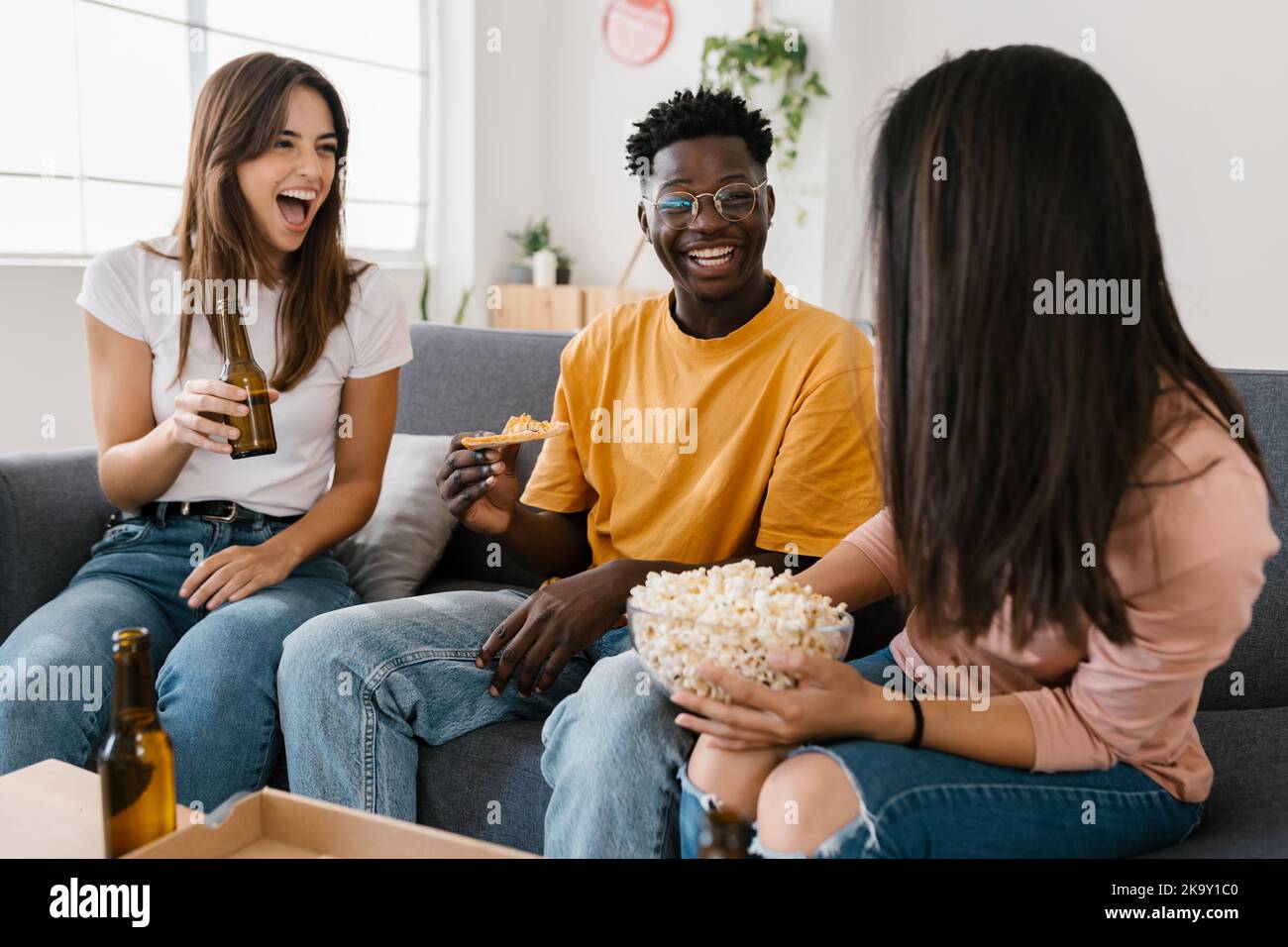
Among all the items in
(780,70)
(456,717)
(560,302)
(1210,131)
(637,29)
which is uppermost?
(637,29)

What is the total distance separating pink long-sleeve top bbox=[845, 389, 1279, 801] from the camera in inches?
39.6

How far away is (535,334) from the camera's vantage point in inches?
90.5

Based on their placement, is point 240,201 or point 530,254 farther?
point 530,254

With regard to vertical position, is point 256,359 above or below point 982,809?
above

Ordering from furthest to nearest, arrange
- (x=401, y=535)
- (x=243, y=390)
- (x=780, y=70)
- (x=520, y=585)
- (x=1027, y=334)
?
(x=780, y=70) < (x=520, y=585) < (x=401, y=535) < (x=243, y=390) < (x=1027, y=334)

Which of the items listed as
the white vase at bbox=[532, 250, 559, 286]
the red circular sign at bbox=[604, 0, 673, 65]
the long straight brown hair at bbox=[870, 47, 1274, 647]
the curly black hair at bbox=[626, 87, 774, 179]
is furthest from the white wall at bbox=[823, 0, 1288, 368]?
the long straight brown hair at bbox=[870, 47, 1274, 647]

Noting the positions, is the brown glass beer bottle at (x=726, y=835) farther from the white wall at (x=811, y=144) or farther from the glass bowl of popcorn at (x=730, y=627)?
the white wall at (x=811, y=144)

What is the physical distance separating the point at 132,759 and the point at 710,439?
938 mm

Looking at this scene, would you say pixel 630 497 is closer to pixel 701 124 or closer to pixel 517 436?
pixel 517 436

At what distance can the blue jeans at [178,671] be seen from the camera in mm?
1553

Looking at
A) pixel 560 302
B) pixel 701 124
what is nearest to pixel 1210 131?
pixel 560 302

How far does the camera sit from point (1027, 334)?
40.3 inches

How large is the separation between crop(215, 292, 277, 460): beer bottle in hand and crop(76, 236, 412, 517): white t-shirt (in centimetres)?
16

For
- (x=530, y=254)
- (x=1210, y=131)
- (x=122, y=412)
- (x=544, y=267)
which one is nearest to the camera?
(x=122, y=412)
